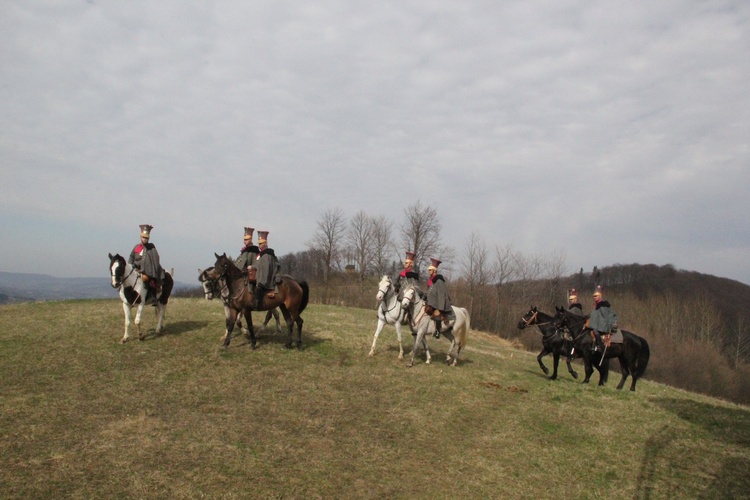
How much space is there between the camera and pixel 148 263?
12578 millimetres

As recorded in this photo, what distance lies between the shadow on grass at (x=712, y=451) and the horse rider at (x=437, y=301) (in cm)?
584

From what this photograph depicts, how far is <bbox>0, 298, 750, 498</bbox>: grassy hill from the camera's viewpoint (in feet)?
21.5

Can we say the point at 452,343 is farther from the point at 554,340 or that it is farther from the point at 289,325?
the point at 289,325

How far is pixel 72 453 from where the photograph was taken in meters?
6.67

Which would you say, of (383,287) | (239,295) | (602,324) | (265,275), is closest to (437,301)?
(383,287)

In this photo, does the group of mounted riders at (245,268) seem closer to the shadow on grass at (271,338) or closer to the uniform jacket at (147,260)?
the uniform jacket at (147,260)

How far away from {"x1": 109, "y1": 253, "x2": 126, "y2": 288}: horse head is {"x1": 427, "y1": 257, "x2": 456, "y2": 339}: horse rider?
8.87 m

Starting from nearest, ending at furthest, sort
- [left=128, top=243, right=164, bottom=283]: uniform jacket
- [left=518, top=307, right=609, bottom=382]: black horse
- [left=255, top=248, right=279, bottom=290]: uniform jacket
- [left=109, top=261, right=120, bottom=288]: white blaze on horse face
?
[left=109, top=261, right=120, bottom=288]: white blaze on horse face < [left=255, top=248, right=279, bottom=290]: uniform jacket < [left=128, top=243, right=164, bottom=283]: uniform jacket < [left=518, top=307, right=609, bottom=382]: black horse

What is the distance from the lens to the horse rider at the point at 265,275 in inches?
489

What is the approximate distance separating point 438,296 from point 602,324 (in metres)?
5.37

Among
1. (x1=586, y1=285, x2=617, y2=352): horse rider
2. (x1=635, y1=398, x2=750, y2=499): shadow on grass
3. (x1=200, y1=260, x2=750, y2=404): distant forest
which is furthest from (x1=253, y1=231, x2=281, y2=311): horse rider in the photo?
(x1=200, y1=260, x2=750, y2=404): distant forest

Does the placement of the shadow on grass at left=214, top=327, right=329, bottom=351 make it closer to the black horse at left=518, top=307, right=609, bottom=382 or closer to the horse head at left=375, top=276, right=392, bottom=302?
the horse head at left=375, top=276, right=392, bottom=302

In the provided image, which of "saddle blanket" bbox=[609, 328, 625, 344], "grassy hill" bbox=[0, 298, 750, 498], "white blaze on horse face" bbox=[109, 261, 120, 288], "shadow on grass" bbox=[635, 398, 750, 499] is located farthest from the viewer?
"saddle blanket" bbox=[609, 328, 625, 344]

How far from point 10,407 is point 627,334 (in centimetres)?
1687
